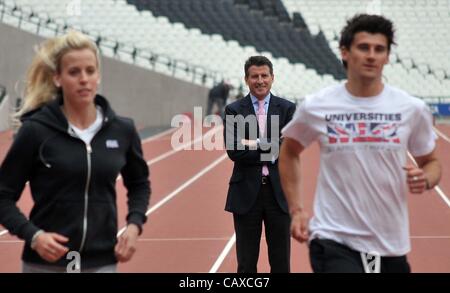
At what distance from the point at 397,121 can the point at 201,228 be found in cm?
831

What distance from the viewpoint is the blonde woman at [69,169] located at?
3.97 m

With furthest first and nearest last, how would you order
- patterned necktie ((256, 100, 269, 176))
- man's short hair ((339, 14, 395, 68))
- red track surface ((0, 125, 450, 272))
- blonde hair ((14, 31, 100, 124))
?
red track surface ((0, 125, 450, 272))
patterned necktie ((256, 100, 269, 176))
man's short hair ((339, 14, 395, 68))
blonde hair ((14, 31, 100, 124))

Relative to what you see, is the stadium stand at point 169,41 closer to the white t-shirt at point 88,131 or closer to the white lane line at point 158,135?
the white lane line at point 158,135

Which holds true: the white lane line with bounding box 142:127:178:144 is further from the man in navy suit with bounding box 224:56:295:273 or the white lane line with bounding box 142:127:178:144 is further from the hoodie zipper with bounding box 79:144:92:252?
the hoodie zipper with bounding box 79:144:92:252

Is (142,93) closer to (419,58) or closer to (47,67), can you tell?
(419,58)

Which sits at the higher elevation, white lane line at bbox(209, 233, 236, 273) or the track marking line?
white lane line at bbox(209, 233, 236, 273)

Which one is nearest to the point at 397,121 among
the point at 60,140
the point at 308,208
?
the point at 60,140

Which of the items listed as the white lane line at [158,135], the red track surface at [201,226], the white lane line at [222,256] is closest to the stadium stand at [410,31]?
the white lane line at [158,135]

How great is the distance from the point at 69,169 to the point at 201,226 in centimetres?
873

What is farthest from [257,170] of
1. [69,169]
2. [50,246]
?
[50,246]

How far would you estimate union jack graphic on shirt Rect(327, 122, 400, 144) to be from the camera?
4.26 meters

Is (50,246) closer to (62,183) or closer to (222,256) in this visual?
(62,183)

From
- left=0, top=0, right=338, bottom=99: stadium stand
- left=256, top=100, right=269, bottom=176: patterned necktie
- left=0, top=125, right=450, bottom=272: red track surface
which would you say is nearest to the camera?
left=256, top=100, right=269, bottom=176: patterned necktie

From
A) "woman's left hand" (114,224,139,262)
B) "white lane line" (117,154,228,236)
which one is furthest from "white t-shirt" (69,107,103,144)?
"white lane line" (117,154,228,236)
